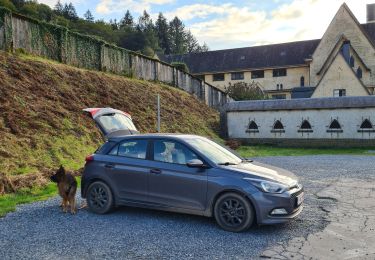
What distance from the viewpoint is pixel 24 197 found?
10.1 meters

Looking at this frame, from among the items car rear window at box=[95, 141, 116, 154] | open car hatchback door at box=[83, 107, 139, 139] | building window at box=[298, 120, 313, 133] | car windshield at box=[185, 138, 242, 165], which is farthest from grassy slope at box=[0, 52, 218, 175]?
car windshield at box=[185, 138, 242, 165]

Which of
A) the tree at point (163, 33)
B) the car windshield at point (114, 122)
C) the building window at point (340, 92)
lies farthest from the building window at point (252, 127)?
the tree at point (163, 33)

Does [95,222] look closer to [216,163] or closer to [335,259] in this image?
[216,163]

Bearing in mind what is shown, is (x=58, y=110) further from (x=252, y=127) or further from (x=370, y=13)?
(x=370, y=13)

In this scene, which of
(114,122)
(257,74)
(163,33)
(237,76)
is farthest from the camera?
(163,33)

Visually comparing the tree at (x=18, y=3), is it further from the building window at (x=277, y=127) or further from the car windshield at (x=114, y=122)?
the car windshield at (x=114, y=122)

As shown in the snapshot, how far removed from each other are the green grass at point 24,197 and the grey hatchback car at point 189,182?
1980 millimetres

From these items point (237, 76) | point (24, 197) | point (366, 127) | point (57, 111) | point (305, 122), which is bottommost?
point (24, 197)

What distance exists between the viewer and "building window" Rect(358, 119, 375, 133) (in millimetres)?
25547

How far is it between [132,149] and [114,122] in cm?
376

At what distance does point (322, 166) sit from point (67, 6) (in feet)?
325

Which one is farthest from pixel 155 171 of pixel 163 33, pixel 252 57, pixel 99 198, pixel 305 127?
pixel 163 33

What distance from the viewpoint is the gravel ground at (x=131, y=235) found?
5.93 meters

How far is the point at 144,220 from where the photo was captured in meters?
7.76
